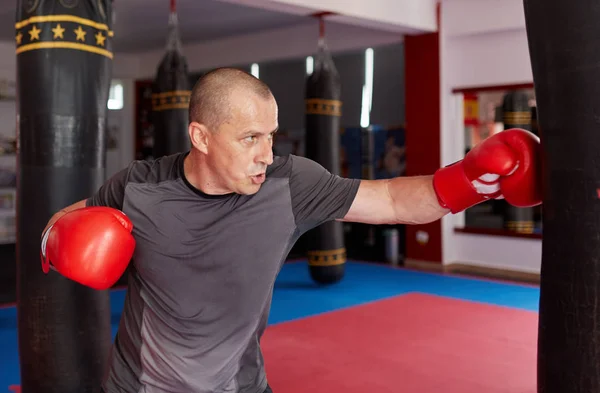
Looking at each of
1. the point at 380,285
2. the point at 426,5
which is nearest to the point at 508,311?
the point at 380,285

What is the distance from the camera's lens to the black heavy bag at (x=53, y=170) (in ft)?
9.43

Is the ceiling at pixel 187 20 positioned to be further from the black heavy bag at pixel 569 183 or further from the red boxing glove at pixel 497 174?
the black heavy bag at pixel 569 183

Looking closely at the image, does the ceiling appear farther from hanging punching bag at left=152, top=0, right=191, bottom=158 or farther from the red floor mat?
the red floor mat

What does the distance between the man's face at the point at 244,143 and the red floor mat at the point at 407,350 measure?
1.92 metres

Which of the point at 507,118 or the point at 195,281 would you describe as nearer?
the point at 195,281

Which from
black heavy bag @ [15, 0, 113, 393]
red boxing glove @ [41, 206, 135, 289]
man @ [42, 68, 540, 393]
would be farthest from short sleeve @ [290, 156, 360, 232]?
black heavy bag @ [15, 0, 113, 393]

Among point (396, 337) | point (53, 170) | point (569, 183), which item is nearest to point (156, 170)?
point (569, 183)

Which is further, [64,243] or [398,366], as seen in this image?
[398,366]

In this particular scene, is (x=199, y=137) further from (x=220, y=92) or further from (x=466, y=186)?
(x=466, y=186)

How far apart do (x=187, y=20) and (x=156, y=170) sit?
21.3ft

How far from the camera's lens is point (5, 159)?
9609mm

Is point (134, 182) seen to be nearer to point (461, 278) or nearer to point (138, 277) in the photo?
point (138, 277)

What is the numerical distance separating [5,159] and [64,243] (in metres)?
8.75

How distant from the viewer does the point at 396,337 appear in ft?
13.9
